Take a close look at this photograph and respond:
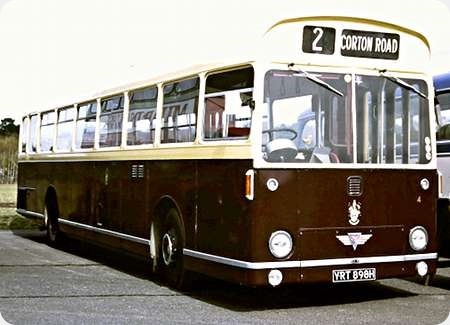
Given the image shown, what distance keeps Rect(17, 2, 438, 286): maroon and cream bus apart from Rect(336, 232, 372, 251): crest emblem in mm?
15

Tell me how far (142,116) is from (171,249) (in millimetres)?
1910

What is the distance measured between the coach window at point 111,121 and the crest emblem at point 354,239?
4.01 m

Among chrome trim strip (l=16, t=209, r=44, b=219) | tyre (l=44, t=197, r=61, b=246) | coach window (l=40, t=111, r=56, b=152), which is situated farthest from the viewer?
chrome trim strip (l=16, t=209, r=44, b=219)

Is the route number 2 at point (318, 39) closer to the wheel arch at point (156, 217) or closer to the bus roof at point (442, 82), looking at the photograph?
the wheel arch at point (156, 217)

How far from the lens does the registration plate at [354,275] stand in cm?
800

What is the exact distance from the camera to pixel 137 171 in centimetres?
1020

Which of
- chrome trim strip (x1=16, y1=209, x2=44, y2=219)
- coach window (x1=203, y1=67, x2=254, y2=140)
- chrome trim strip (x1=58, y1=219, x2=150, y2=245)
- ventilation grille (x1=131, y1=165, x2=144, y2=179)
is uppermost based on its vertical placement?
coach window (x1=203, y1=67, x2=254, y2=140)

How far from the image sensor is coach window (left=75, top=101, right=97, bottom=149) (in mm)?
12087

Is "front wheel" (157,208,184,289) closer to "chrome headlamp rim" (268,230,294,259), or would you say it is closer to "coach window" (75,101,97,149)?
"chrome headlamp rim" (268,230,294,259)

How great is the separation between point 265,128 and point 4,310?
322 cm

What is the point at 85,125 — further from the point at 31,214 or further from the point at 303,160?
the point at 303,160

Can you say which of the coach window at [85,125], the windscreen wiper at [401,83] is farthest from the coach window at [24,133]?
the windscreen wiper at [401,83]

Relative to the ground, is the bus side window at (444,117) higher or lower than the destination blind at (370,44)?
lower

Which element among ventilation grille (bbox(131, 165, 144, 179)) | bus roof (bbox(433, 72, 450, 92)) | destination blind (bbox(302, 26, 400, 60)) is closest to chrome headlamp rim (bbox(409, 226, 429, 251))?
destination blind (bbox(302, 26, 400, 60))
